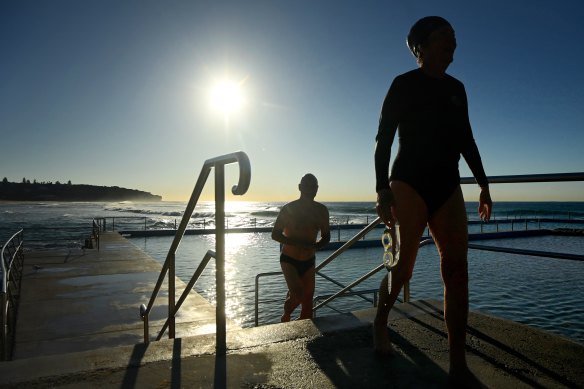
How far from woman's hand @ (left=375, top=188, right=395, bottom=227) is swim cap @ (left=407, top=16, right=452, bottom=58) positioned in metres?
0.84

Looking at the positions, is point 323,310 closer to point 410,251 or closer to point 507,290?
point 507,290

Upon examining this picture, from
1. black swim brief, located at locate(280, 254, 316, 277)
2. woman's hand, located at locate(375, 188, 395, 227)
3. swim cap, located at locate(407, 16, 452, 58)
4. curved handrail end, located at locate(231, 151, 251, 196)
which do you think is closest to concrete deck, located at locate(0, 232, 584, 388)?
woman's hand, located at locate(375, 188, 395, 227)

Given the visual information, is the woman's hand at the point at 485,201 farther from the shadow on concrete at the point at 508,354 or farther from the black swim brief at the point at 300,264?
the black swim brief at the point at 300,264

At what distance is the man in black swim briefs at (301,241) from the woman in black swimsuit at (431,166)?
77.6 inches

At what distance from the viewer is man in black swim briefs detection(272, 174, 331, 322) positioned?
4.07m

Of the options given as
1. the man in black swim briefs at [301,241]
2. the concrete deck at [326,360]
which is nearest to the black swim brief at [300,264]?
the man in black swim briefs at [301,241]

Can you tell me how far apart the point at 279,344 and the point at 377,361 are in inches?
24.7

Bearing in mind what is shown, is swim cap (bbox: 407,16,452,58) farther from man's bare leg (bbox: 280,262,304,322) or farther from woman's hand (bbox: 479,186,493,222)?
man's bare leg (bbox: 280,262,304,322)

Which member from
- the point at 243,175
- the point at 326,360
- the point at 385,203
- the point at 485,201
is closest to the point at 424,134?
the point at 385,203

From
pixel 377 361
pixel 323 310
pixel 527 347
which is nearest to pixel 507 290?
Answer: pixel 323 310

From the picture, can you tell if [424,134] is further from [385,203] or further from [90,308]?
[90,308]

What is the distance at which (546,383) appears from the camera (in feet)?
6.43

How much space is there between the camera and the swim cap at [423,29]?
210cm

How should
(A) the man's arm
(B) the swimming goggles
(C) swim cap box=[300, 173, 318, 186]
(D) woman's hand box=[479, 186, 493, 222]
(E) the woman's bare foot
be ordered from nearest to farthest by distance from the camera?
(B) the swimming goggles < (E) the woman's bare foot < (D) woman's hand box=[479, 186, 493, 222] < (A) the man's arm < (C) swim cap box=[300, 173, 318, 186]
